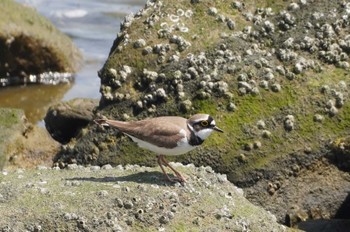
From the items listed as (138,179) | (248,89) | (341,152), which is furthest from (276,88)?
(138,179)

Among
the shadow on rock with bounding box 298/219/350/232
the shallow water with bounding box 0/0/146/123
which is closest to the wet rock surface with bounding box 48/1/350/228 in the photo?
the shadow on rock with bounding box 298/219/350/232

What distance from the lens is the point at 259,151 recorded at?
10242 mm

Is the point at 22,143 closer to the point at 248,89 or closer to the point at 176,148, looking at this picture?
the point at 248,89

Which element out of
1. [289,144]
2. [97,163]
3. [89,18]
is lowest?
[89,18]

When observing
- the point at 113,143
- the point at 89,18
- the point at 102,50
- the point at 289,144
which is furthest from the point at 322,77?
the point at 89,18

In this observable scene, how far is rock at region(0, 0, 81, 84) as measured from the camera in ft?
56.7

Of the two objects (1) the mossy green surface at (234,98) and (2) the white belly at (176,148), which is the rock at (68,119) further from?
(2) the white belly at (176,148)

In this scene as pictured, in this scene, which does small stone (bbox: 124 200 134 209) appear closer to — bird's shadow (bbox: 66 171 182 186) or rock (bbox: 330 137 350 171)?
bird's shadow (bbox: 66 171 182 186)

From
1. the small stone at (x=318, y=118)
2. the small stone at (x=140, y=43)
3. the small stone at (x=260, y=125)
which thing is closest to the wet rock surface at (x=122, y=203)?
the small stone at (x=260, y=125)

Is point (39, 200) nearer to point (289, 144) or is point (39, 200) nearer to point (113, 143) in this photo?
point (113, 143)

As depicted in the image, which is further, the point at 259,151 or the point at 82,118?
the point at 82,118

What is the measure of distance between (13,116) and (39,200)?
428cm

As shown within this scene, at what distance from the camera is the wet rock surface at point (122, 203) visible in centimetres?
795

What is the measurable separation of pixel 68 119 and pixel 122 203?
506 cm
